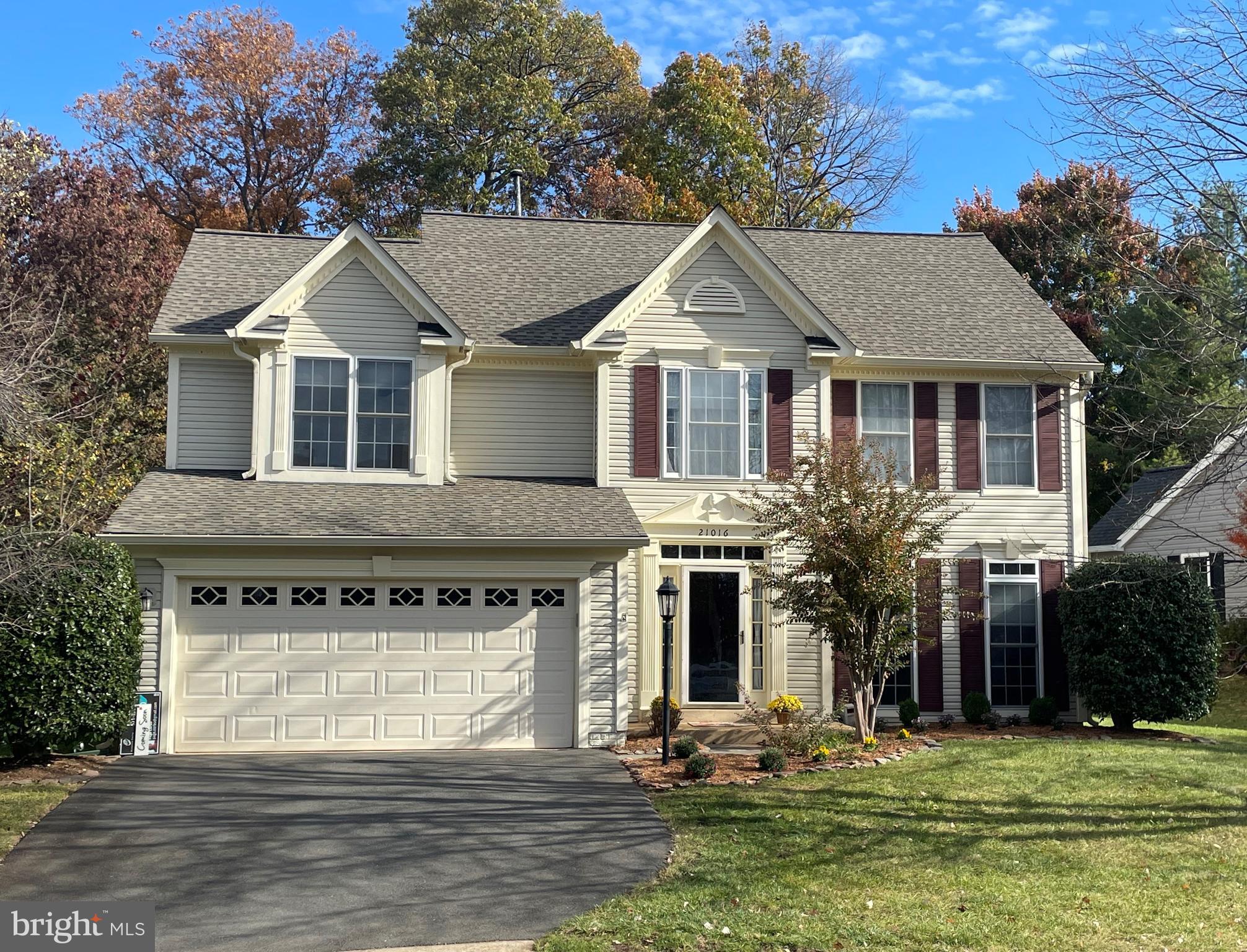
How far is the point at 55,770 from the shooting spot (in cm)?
1346

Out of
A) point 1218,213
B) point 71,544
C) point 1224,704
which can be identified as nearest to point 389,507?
point 71,544

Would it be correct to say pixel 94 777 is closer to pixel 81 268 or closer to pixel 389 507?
A: pixel 389 507

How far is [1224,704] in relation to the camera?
2333 centimetres

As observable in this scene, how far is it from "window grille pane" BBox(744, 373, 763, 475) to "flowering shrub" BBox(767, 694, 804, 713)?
3.50m

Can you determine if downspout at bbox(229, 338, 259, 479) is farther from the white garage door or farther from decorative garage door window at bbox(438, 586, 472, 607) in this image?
decorative garage door window at bbox(438, 586, 472, 607)

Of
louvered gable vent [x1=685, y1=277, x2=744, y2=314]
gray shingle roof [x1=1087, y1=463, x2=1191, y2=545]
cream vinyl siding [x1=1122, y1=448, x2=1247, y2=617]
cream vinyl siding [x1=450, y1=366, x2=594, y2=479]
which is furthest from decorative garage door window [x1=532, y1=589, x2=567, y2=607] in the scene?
gray shingle roof [x1=1087, y1=463, x2=1191, y2=545]

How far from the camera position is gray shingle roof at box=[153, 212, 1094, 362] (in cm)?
1850

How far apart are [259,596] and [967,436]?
37.0 ft

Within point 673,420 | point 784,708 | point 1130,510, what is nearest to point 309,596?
point 673,420

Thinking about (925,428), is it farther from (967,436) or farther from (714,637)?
(714,637)

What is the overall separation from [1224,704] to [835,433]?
11398 mm

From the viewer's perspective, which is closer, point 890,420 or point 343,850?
point 343,850

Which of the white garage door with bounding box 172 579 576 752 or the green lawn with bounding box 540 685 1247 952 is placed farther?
the white garage door with bounding box 172 579 576 752

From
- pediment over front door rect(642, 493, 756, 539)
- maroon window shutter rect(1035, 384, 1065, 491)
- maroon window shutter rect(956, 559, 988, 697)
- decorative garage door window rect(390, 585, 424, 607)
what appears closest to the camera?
decorative garage door window rect(390, 585, 424, 607)
